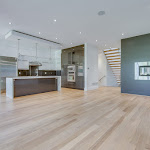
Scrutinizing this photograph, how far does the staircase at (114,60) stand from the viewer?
740 cm

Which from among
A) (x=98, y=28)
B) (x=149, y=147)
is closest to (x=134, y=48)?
(x=98, y=28)

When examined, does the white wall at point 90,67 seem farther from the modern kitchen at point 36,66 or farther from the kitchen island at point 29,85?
the kitchen island at point 29,85

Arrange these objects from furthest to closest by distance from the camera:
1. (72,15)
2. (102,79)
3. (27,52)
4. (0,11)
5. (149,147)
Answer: (102,79)
(27,52)
(72,15)
(0,11)
(149,147)

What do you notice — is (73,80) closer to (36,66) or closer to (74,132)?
(36,66)

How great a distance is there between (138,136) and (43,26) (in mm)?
4506

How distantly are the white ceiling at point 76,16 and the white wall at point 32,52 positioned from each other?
1956 mm

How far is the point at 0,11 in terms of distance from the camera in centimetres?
312

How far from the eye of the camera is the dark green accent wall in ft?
15.7

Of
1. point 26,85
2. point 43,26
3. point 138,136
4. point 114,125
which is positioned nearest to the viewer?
point 138,136

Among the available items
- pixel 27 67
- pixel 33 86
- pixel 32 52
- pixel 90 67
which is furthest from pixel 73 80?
pixel 32 52

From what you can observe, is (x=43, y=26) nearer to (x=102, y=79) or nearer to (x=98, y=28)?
(x=98, y=28)

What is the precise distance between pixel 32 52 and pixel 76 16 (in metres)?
4.89

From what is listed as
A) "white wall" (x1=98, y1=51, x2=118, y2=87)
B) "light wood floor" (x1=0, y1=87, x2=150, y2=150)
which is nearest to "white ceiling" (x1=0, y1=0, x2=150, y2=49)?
"light wood floor" (x1=0, y1=87, x2=150, y2=150)

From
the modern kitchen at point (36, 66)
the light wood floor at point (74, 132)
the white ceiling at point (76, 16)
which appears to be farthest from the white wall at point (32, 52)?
the light wood floor at point (74, 132)
